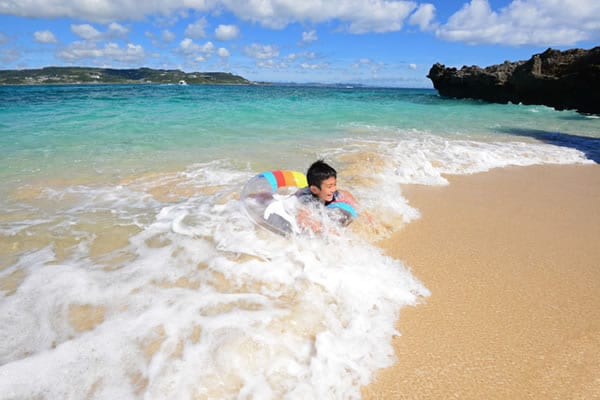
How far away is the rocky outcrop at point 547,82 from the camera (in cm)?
2229

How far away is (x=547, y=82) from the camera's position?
27.5 metres

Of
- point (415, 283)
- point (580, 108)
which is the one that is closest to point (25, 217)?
point (415, 283)

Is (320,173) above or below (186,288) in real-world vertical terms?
above

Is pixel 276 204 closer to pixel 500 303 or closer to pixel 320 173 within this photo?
pixel 320 173

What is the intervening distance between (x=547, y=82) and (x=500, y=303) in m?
31.7

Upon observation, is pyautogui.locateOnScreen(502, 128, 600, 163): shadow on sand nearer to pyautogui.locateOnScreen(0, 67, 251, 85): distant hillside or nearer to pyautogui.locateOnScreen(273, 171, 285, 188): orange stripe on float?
pyautogui.locateOnScreen(273, 171, 285, 188): orange stripe on float

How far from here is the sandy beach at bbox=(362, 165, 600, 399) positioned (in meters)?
2.31

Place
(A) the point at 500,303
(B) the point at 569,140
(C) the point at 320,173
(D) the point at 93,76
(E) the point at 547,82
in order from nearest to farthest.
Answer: (A) the point at 500,303, (C) the point at 320,173, (B) the point at 569,140, (E) the point at 547,82, (D) the point at 93,76

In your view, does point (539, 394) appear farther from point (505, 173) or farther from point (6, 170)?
point (6, 170)

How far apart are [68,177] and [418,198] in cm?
652

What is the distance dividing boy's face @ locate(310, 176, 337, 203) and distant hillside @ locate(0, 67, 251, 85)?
317ft

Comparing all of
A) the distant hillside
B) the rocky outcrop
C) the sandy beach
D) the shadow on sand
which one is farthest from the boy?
the distant hillside

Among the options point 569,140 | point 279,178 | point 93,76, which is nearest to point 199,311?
point 279,178

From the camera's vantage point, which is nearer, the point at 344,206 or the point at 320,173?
the point at 320,173
